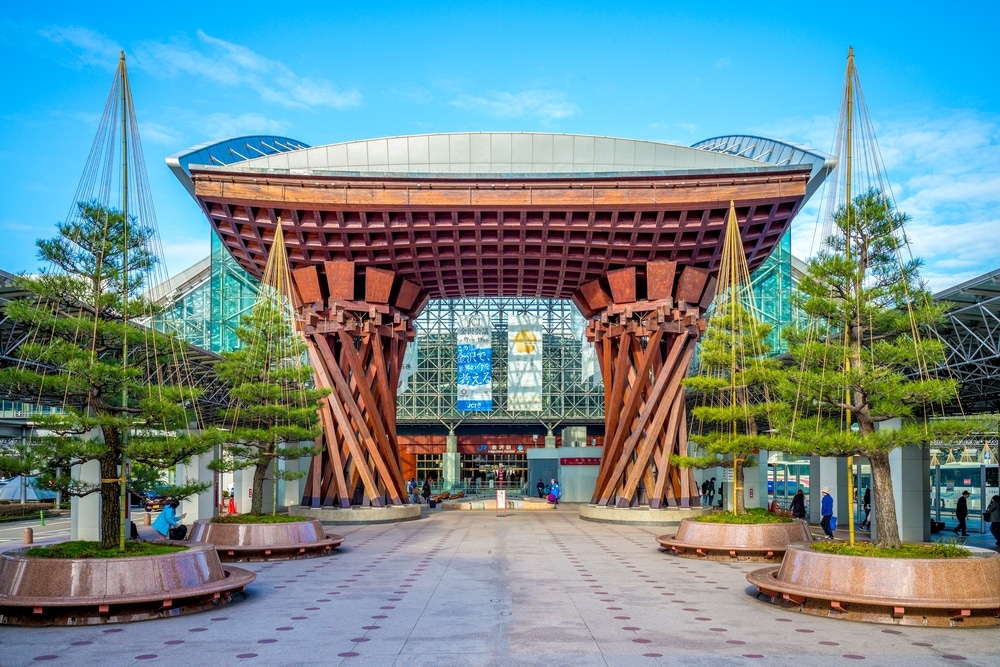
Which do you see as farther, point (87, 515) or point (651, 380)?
point (651, 380)

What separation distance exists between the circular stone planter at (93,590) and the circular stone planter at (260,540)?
5365 mm

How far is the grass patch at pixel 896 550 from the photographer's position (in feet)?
33.7

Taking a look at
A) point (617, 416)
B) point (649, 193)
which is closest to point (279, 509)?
point (617, 416)

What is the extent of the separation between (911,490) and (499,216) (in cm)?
1248

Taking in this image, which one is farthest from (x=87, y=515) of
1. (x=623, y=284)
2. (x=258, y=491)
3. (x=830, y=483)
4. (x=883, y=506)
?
(x=830, y=483)

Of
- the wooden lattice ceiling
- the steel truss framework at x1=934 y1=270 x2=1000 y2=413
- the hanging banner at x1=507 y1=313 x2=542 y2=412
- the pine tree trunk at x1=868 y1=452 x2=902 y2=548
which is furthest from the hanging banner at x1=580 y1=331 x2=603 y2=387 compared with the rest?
the pine tree trunk at x1=868 y1=452 x2=902 y2=548

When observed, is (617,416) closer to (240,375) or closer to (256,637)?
(240,375)

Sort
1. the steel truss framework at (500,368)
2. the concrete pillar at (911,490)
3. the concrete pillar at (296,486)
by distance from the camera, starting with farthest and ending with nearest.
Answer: the steel truss framework at (500,368) → the concrete pillar at (296,486) → the concrete pillar at (911,490)

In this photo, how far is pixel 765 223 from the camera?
23156 mm

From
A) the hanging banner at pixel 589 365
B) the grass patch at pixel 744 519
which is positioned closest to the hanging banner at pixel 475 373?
the hanging banner at pixel 589 365

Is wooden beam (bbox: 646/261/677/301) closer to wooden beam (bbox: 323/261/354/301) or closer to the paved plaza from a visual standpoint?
wooden beam (bbox: 323/261/354/301)

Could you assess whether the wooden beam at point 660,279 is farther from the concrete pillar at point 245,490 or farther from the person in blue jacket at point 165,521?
the concrete pillar at point 245,490

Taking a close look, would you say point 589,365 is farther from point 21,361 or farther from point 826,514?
point 21,361

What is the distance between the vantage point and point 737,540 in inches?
626
